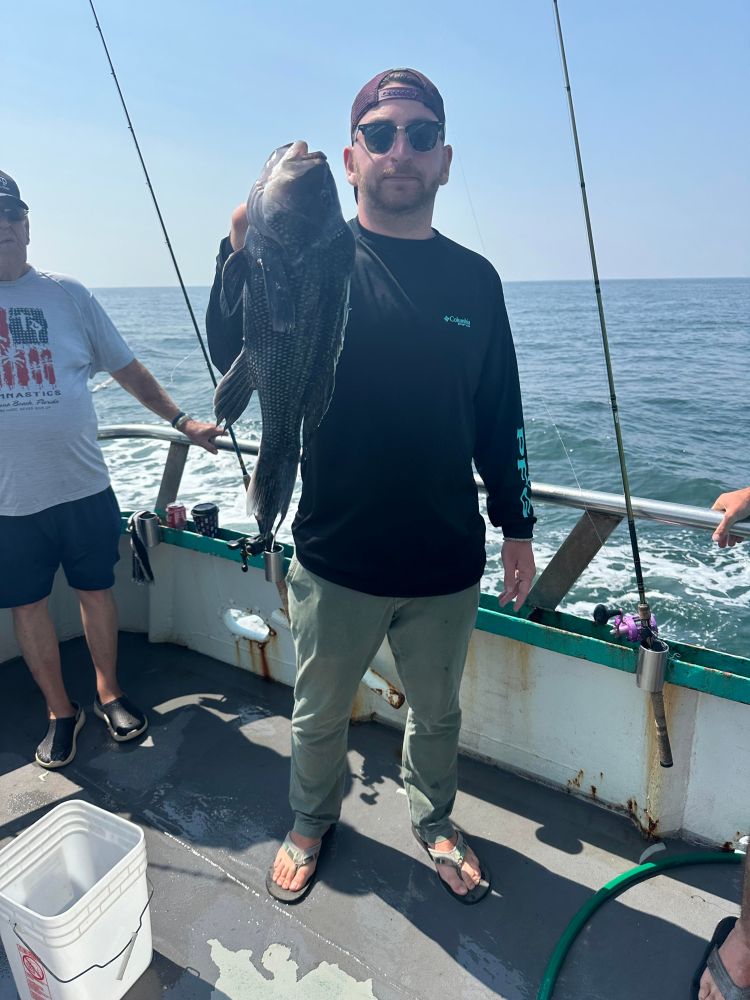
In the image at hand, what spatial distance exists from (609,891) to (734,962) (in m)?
0.49

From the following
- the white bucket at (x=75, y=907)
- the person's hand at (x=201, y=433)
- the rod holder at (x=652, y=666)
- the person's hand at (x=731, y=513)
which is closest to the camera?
the white bucket at (x=75, y=907)

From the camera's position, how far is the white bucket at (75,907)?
5.54 feet

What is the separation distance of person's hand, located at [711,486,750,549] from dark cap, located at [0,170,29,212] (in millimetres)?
2753

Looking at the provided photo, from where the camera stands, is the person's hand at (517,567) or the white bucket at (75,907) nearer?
the white bucket at (75,907)

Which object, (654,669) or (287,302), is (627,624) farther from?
(287,302)

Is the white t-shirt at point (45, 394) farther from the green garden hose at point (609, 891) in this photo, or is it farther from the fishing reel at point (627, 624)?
the green garden hose at point (609, 891)

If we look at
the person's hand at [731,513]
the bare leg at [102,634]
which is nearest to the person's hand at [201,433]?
the bare leg at [102,634]

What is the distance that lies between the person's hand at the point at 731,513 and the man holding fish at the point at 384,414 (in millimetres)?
597

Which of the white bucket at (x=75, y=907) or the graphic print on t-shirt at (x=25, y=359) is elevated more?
the graphic print on t-shirt at (x=25, y=359)

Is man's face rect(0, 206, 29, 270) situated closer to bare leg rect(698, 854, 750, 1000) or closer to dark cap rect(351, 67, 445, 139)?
dark cap rect(351, 67, 445, 139)

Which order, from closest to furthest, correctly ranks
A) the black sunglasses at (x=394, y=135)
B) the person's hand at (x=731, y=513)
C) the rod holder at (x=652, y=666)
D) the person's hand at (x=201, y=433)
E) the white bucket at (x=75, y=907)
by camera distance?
the white bucket at (x=75, y=907) → the black sunglasses at (x=394, y=135) → the person's hand at (x=731, y=513) → the rod holder at (x=652, y=666) → the person's hand at (x=201, y=433)

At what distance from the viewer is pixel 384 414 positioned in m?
1.90

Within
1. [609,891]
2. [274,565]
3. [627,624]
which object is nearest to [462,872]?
[609,891]

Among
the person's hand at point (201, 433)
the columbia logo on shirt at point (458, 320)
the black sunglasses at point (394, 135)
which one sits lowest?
the person's hand at point (201, 433)
